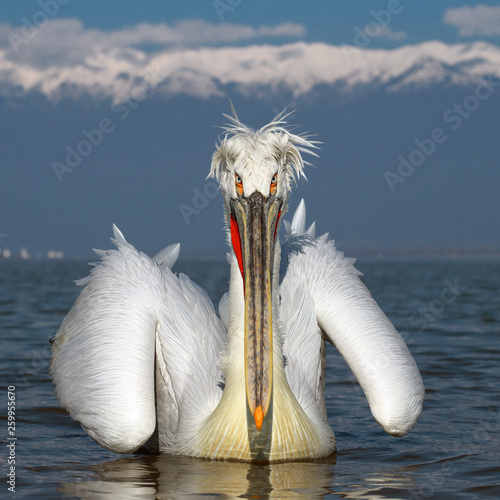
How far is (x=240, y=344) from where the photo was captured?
16.8ft

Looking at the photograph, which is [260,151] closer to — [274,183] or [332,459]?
[274,183]

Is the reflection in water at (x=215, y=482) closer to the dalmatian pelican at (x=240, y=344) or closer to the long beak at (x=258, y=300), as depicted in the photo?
the dalmatian pelican at (x=240, y=344)

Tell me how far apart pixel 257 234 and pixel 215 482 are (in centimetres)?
144

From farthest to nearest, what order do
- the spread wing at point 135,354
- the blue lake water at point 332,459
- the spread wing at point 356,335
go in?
1. the spread wing at point 356,335
2. the spread wing at point 135,354
3. the blue lake water at point 332,459

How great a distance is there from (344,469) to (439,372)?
4.31 metres

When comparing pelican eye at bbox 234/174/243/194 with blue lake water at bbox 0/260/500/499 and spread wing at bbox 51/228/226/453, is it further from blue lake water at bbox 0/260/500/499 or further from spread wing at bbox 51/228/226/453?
blue lake water at bbox 0/260/500/499

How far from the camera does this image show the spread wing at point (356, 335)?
5617 mm

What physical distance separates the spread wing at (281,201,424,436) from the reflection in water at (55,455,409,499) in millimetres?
564

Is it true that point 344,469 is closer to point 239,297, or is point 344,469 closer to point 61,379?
point 239,297

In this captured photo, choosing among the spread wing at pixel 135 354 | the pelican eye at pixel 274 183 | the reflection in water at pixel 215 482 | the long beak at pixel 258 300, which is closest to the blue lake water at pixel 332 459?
the reflection in water at pixel 215 482

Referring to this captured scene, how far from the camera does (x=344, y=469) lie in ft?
17.4

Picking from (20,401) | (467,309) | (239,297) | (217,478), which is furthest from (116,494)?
(467,309)

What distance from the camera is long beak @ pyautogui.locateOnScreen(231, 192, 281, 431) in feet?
15.6

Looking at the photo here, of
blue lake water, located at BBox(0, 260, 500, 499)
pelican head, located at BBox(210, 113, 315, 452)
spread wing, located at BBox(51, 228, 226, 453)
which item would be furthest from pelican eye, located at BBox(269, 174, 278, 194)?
blue lake water, located at BBox(0, 260, 500, 499)
